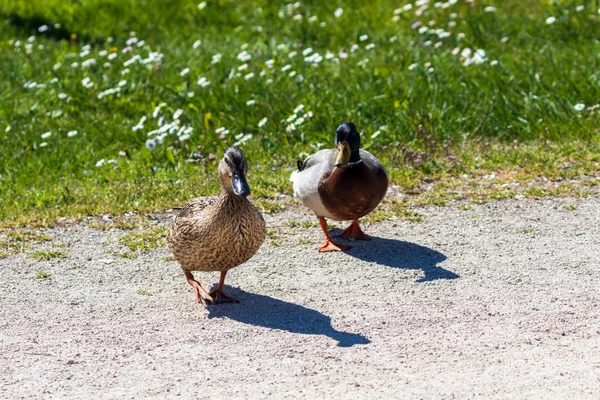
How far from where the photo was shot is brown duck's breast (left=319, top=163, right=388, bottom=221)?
6285mm

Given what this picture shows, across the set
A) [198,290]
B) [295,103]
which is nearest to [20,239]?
[198,290]

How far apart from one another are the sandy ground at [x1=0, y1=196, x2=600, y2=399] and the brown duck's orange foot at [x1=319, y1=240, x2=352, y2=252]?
0.07m

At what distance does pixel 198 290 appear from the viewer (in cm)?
563

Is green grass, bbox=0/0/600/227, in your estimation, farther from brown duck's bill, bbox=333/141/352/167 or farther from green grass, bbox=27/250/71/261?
brown duck's bill, bbox=333/141/352/167

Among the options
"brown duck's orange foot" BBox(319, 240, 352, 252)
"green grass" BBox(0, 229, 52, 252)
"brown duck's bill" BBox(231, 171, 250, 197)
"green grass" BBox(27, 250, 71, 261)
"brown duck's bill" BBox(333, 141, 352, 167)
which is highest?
"brown duck's bill" BBox(231, 171, 250, 197)

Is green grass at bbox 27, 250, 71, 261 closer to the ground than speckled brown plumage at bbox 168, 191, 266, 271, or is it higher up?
closer to the ground

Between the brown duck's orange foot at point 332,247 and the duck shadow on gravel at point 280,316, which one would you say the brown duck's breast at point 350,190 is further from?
the duck shadow on gravel at point 280,316

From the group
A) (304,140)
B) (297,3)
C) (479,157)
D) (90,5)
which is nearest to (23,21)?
(90,5)

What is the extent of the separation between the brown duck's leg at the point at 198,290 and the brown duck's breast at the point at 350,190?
1.14 m

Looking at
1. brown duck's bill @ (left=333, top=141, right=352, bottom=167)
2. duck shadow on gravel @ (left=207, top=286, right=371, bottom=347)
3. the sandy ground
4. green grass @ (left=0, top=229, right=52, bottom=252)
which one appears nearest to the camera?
the sandy ground

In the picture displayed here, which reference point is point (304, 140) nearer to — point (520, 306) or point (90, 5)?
point (520, 306)

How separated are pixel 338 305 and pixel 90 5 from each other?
9.67 m

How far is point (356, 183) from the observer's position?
248 inches

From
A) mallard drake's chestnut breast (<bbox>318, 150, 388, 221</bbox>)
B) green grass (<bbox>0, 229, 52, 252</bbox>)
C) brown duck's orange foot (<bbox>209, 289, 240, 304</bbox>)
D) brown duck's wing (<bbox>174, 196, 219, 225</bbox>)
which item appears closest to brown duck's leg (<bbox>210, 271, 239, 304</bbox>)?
brown duck's orange foot (<bbox>209, 289, 240, 304</bbox>)
